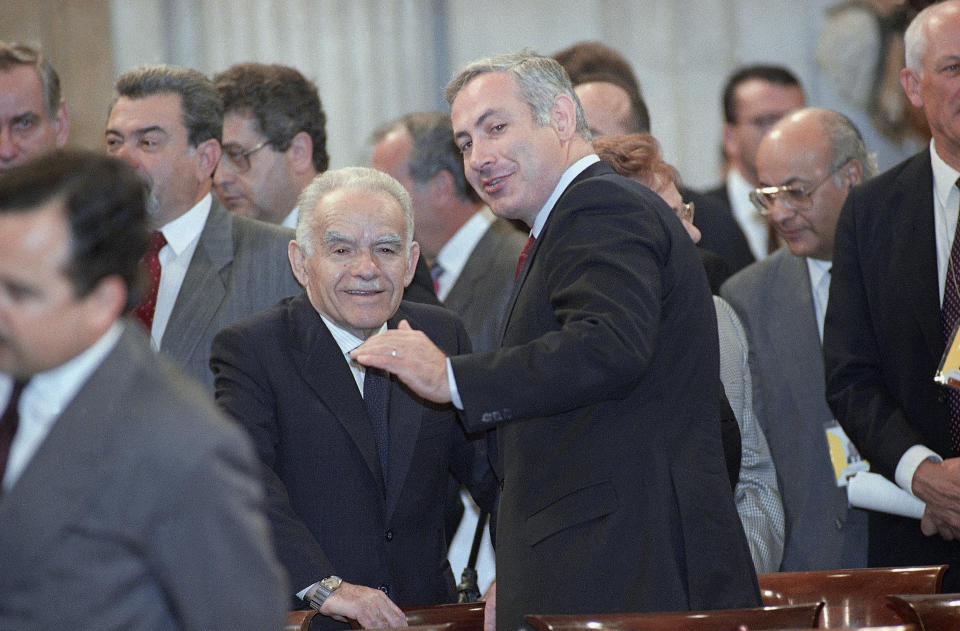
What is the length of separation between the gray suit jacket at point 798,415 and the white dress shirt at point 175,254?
1.88m

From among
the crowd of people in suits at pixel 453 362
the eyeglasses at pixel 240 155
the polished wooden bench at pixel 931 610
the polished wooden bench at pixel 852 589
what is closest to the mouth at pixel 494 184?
the crowd of people in suits at pixel 453 362

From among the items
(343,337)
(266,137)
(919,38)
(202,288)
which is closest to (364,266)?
(343,337)

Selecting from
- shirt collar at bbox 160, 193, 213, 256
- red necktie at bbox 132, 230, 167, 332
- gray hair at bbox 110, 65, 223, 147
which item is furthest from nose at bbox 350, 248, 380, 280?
gray hair at bbox 110, 65, 223, 147

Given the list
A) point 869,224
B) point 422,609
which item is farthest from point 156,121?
point 869,224

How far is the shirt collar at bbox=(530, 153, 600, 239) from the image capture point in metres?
2.81

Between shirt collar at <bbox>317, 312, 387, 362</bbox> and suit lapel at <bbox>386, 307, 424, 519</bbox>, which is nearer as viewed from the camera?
suit lapel at <bbox>386, 307, 424, 519</bbox>

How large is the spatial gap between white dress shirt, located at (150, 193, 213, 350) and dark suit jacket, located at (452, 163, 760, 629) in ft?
5.09

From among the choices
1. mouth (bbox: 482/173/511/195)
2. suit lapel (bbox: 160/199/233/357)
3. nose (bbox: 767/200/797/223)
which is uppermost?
mouth (bbox: 482/173/511/195)

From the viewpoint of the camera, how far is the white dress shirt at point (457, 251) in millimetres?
5180

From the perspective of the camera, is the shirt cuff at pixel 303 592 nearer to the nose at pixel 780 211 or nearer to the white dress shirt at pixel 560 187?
the white dress shirt at pixel 560 187

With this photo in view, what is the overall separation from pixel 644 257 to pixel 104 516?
1274 mm

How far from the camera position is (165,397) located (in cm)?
175

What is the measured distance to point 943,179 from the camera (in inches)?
143

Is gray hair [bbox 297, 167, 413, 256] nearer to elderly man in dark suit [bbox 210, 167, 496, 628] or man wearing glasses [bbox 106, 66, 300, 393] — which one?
elderly man in dark suit [bbox 210, 167, 496, 628]
